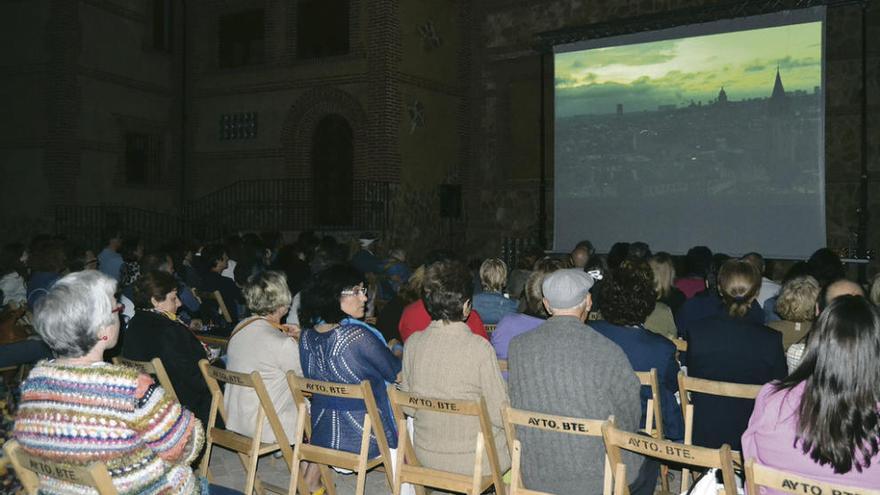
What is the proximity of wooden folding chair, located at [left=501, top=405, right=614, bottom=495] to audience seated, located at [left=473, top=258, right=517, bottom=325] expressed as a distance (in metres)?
2.51

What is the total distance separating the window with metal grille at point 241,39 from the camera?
18.0 metres

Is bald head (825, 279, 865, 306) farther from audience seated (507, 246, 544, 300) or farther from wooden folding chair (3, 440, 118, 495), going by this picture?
wooden folding chair (3, 440, 118, 495)

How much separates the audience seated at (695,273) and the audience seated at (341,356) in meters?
3.64

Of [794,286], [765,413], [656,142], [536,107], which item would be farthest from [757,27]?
[765,413]

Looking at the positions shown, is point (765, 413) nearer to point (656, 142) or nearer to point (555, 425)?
point (555, 425)

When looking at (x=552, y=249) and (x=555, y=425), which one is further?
(x=552, y=249)

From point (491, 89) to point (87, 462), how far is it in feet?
52.6

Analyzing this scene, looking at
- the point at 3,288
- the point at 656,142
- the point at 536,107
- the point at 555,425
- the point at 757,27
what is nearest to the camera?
the point at 555,425

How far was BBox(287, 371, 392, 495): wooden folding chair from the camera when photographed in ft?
11.2

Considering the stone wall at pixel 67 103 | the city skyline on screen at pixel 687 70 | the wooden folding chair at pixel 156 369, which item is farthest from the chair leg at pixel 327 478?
the stone wall at pixel 67 103

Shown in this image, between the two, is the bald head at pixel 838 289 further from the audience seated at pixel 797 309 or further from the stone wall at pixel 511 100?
the stone wall at pixel 511 100

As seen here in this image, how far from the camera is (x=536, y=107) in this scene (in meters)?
16.8

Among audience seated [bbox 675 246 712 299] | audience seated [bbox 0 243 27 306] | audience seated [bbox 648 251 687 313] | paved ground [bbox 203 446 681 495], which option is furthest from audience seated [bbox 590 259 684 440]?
audience seated [bbox 0 243 27 306]

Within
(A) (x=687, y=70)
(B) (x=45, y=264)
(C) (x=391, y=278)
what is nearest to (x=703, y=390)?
(C) (x=391, y=278)
